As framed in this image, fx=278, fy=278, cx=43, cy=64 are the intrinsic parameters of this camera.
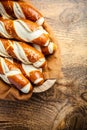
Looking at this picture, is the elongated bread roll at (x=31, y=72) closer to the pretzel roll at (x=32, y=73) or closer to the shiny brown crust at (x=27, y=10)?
the pretzel roll at (x=32, y=73)

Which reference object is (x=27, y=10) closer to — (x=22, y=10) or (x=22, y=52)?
(x=22, y=10)

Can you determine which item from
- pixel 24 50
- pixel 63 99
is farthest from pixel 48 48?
pixel 63 99

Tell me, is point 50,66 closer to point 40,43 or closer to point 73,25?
point 40,43

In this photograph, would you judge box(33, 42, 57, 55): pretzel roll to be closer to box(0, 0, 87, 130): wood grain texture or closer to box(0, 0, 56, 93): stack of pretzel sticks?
box(0, 0, 56, 93): stack of pretzel sticks

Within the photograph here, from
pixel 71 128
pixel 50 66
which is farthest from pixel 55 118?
pixel 50 66

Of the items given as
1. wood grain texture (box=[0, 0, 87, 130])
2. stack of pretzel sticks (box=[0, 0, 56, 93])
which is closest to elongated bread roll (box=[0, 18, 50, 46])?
stack of pretzel sticks (box=[0, 0, 56, 93])

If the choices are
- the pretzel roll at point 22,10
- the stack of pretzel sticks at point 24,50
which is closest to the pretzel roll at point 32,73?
the stack of pretzel sticks at point 24,50
